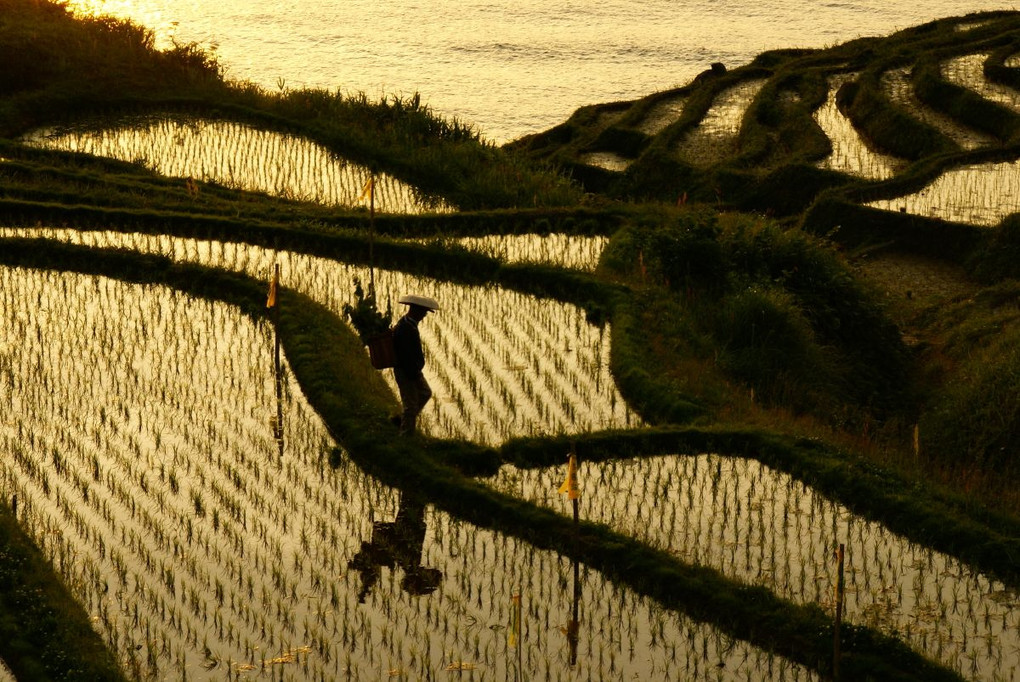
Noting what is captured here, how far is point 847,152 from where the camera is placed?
50.4 ft

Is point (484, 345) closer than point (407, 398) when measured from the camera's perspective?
No

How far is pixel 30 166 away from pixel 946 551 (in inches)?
387

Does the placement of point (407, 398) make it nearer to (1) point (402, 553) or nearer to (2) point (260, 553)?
(1) point (402, 553)

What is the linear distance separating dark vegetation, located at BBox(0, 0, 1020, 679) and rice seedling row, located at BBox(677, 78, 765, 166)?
18cm

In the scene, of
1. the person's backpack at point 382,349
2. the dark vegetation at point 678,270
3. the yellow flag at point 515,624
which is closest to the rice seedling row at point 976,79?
the dark vegetation at point 678,270

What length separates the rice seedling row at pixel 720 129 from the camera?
616 inches

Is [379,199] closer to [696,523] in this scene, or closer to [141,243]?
[141,243]

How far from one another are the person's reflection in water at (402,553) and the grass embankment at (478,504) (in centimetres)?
21

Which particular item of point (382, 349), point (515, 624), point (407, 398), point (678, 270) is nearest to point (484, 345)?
point (407, 398)

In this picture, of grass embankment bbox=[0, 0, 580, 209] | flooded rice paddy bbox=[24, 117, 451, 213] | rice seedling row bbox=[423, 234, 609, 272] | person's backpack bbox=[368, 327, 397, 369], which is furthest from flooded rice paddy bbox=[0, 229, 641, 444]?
grass embankment bbox=[0, 0, 580, 209]

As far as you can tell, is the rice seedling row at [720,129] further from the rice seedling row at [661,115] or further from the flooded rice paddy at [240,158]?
the flooded rice paddy at [240,158]

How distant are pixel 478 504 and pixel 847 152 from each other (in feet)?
31.5

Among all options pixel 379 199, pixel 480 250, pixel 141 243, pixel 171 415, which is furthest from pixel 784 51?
pixel 171 415

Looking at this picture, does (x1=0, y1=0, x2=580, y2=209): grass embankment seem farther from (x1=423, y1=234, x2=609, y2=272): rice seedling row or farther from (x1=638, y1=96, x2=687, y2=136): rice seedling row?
(x1=638, y1=96, x2=687, y2=136): rice seedling row
